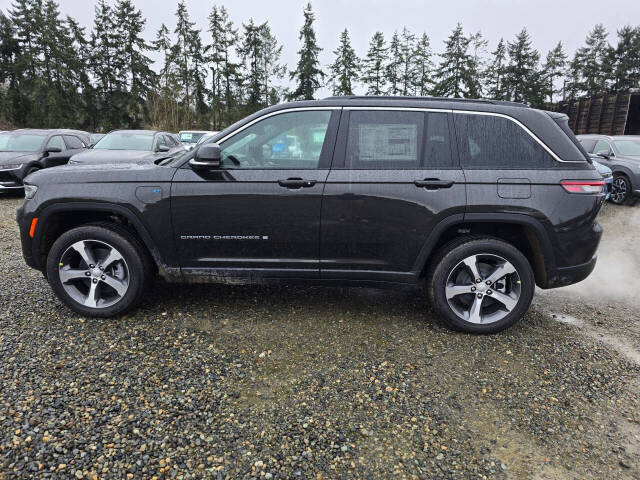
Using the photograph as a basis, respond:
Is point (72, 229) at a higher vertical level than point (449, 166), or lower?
lower

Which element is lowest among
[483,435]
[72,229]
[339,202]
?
[483,435]

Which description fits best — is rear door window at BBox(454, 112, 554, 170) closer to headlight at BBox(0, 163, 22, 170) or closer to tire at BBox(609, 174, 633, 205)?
tire at BBox(609, 174, 633, 205)

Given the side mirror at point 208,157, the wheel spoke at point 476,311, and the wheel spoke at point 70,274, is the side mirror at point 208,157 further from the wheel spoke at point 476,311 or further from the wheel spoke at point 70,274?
the wheel spoke at point 476,311

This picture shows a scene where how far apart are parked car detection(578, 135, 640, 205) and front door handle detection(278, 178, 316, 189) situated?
10551 millimetres

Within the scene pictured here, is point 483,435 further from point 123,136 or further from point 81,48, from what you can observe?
point 81,48

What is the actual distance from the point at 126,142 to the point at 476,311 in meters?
9.05

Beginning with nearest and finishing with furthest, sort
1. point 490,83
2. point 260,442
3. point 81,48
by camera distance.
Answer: point 260,442 → point 81,48 → point 490,83

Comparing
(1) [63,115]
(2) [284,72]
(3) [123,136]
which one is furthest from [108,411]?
(2) [284,72]

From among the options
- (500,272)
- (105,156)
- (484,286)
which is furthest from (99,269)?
(105,156)

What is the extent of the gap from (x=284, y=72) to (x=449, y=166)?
54.0 metres

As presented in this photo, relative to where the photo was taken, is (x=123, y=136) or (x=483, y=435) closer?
(x=483, y=435)

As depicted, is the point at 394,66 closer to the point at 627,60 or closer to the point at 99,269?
the point at 627,60

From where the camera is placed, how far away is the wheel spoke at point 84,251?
11.1 ft

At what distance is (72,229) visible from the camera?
3.41 meters
